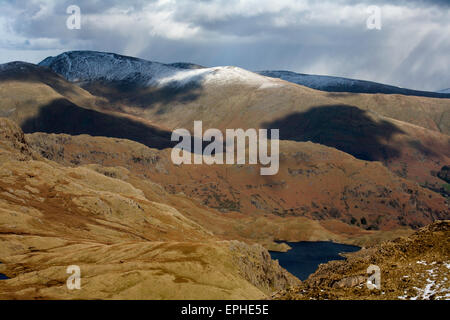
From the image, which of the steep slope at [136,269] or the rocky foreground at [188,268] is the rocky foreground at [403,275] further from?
the steep slope at [136,269]

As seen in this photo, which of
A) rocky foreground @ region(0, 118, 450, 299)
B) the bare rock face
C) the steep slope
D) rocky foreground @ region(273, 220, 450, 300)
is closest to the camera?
rocky foreground @ region(273, 220, 450, 300)

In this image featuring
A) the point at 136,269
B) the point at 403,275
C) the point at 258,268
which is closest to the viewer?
the point at 403,275

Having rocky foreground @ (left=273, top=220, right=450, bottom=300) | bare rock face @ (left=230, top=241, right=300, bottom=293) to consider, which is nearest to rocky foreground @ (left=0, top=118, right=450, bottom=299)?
rocky foreground @ (left=273, top=220, right=450, bottom=300)

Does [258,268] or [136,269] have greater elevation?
[136,269]

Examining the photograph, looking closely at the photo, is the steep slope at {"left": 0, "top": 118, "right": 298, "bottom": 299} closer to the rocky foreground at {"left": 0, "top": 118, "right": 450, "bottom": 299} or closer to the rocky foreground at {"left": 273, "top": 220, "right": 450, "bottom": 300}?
the rocky foreground at {"left": 0, "top": 118, "right": 450, "bottom": 299}

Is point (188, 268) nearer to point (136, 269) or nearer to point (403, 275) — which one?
point (136, 269)

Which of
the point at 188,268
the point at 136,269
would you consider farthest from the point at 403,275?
the point at 136,269
